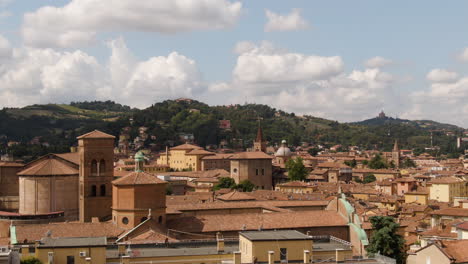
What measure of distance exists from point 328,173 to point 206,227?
79.1 metres

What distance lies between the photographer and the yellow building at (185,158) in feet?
418

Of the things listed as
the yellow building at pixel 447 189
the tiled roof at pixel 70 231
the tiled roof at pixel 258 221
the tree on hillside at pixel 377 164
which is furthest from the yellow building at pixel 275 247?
the tree on hillside at pixel 377 164

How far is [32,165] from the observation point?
46094 millimetres

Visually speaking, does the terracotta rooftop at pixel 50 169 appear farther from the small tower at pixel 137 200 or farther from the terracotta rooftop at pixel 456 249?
the terracotta rooftop at pixel 456 249

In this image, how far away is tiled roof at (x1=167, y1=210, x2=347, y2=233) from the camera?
34.2m

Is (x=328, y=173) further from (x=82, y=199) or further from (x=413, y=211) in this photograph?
(x=82, y=199)

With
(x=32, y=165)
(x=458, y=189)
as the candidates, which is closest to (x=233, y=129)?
(x=458, y=189)

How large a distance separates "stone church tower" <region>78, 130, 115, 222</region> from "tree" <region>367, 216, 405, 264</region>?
17805 mm

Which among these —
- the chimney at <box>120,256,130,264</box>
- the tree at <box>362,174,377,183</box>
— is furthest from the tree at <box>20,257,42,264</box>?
the tree at <box>362,174,377,183</box>

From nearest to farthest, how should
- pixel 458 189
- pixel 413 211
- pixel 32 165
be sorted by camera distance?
pixel 32 165 → pixel 413 211 → pixel 458 189

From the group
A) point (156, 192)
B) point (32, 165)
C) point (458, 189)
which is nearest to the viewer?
point (156, 192)

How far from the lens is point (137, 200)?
1315 inches

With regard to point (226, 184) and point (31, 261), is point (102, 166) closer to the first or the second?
point (31, 261)

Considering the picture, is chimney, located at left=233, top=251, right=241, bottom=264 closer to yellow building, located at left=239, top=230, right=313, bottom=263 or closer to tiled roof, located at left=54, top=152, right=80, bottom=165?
yellow building, located at left=239, top=230, right=313, bottom=263
